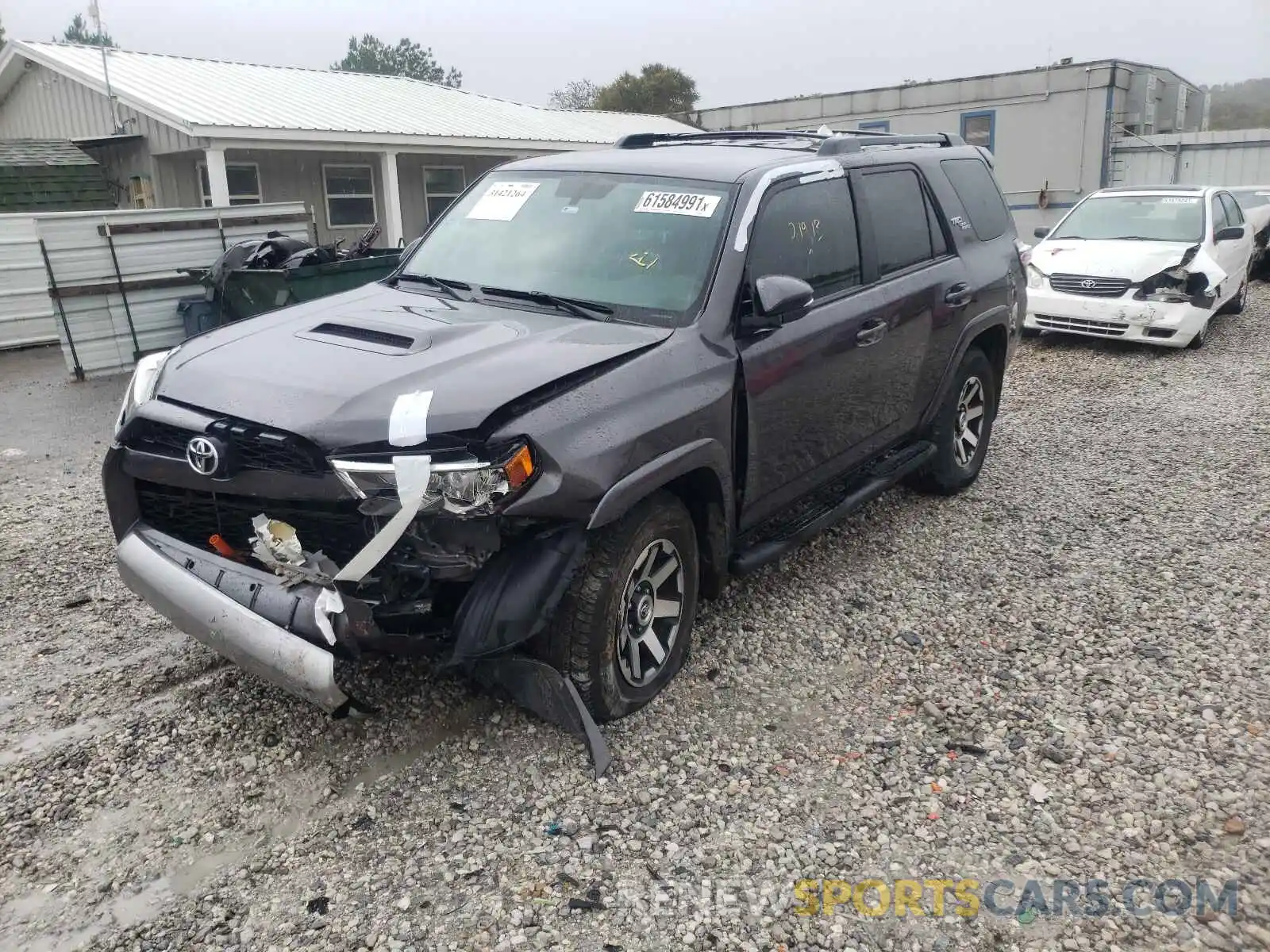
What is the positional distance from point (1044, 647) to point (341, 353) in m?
3.13

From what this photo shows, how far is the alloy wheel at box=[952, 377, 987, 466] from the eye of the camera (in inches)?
230

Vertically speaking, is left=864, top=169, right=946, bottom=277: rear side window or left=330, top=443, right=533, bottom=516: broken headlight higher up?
left=864, top=169, right=946, bottom=277: rear side window

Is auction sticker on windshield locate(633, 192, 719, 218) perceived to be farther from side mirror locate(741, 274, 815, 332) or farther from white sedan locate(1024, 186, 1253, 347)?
white sedan locate(1024, 186, 1253, 347)

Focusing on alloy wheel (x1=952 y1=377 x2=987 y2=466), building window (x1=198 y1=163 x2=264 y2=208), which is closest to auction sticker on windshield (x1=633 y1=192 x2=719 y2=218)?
alloy wheel (x1=952 y1=377 x2=987 y2=466)

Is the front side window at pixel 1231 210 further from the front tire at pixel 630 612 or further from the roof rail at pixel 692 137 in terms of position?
the front tire at pixel 630 612

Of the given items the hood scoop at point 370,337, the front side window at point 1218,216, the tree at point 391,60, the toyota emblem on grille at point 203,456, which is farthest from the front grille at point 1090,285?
the tree at point 391,60

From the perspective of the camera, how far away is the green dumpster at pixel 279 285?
10.5 metres

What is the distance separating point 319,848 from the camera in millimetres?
2893

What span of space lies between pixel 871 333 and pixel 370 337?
7.57 ft

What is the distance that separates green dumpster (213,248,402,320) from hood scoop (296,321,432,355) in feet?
23.8

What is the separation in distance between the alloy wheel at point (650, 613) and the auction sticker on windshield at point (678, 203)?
55.8 inches

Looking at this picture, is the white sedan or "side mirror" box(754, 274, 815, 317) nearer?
"side mirror" box(754, 274, 815, 317)

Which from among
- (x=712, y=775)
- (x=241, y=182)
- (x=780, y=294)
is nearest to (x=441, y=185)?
(x=241, y=182)

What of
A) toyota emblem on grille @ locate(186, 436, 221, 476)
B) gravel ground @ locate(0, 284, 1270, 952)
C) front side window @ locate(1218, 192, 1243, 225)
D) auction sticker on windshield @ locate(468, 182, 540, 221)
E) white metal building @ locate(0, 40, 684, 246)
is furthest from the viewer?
white metal building @ locate(0, 40, 684, 246)
